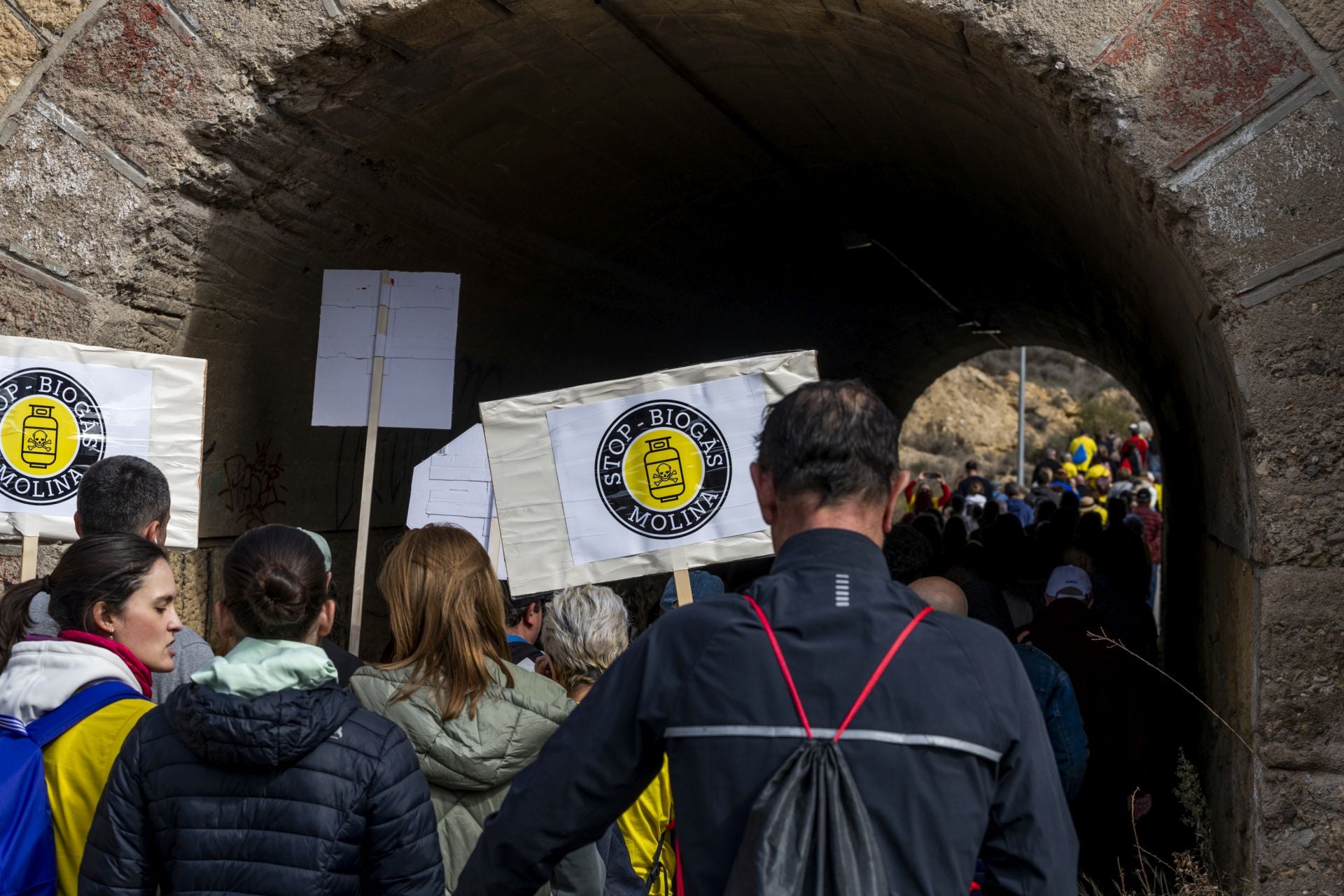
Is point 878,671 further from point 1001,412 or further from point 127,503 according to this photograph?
point 1001,412

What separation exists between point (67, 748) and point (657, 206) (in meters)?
5.89

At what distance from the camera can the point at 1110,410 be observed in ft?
110

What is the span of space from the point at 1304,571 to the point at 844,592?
2.24m

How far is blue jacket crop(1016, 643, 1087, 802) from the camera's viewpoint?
3910mm

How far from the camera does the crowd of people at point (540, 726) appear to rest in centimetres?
175

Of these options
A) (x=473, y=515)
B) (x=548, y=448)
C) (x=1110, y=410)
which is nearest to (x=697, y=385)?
(x=548, y=448)

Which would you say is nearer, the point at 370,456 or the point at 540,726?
the point at 540,726

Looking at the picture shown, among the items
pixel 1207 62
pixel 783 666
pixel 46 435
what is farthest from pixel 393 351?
pixel 783 666

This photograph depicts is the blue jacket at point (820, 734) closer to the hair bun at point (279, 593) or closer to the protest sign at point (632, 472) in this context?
the hair bun at point (279, 593)

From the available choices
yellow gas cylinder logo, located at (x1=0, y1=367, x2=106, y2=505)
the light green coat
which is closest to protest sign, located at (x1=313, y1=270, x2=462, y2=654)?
yellow gas cylinder logo, located at (x1=0, y1=367, x2=106, y2=505)

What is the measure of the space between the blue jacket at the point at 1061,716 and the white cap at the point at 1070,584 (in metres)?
1.25

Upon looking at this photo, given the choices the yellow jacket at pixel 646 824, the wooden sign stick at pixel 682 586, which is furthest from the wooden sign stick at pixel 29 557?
the yellow jacket at pixel 646 824

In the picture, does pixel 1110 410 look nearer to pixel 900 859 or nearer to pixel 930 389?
pixel 930 389

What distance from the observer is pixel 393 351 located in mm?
4984
